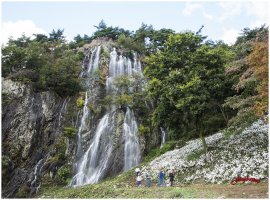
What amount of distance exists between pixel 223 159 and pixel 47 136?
16.1 meters

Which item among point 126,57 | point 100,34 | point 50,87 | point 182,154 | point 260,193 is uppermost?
point 100,34

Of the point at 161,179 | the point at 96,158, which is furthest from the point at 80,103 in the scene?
the point at 161,179

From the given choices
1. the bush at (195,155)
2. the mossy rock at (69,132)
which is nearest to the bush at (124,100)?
the mossy rock at (69,132)

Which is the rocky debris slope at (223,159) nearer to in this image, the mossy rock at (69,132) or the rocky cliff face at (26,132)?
the mossy rock at (69,132)

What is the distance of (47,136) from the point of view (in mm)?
28328

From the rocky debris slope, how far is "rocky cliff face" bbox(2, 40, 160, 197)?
5506mm

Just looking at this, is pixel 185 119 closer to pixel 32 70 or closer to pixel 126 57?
pixel 32 70

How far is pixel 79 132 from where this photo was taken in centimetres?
2831

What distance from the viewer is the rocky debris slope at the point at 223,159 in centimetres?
1708

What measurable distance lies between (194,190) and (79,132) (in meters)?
15.3

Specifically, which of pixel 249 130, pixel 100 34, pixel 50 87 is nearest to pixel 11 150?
pixel 50 87

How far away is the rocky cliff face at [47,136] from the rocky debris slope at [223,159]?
5506 millimetres

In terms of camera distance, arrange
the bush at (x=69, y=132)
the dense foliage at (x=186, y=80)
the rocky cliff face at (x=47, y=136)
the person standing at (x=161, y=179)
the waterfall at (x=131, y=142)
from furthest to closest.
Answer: the bush at (x=69, y=132) → the waterfall at (x=131, y=142) → the rocky cliff face at (x=47, y=136) → the person standing at (x=161, y=179) → the dense foliage at (x=186, y=80)

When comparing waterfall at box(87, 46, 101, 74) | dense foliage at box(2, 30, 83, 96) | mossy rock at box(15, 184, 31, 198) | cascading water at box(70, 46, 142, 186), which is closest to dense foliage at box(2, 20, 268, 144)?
dense foliage at box(2, 30, 83, 96)
